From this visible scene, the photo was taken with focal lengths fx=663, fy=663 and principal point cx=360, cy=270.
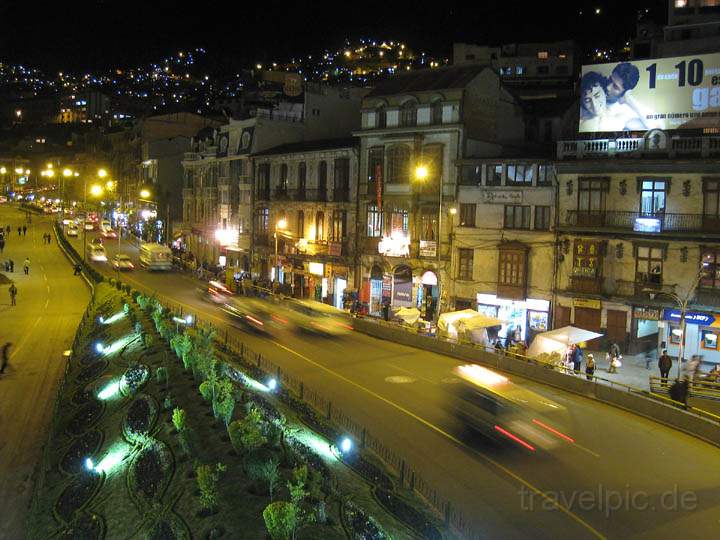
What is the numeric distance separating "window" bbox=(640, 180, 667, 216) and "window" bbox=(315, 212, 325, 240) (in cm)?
2576

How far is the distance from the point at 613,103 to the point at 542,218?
740 cm

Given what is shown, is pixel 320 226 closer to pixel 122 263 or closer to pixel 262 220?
pixel 262 220

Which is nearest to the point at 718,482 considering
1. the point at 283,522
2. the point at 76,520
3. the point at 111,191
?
the point at 283,522

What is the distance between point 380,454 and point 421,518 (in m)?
4.18

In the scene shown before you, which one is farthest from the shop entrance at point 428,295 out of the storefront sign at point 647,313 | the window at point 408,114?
the storefront sign at point 647,313

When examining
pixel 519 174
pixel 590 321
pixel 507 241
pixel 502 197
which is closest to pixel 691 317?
pixel 590 321

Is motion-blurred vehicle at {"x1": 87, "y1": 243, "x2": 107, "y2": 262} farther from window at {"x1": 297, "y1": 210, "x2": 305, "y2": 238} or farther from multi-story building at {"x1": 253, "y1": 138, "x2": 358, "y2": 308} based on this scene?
window at {"x1": 297, "y1": 210, "x2": 305, "y2": 238}

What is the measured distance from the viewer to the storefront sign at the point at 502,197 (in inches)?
1547

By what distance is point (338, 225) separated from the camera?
2040 inches

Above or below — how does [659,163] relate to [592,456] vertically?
above

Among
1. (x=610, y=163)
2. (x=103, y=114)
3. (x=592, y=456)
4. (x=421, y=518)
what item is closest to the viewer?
(x=421, y=518)

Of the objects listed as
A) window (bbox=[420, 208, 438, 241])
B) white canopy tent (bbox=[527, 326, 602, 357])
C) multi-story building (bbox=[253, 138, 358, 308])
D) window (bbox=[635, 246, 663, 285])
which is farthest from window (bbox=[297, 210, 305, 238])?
window (bbox=[635, 246, 663, 285])

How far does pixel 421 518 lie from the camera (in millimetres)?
14352

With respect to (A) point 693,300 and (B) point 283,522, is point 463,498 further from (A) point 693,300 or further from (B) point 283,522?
(A) point 693,300
